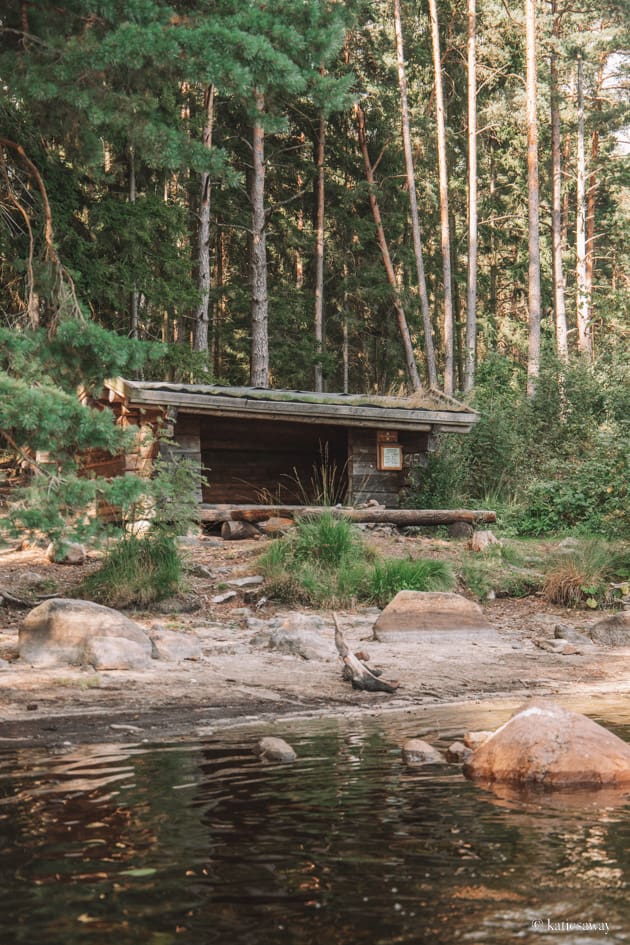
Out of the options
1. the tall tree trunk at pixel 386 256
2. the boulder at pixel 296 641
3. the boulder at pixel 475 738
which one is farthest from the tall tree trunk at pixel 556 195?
the boulder at pixel 475 738

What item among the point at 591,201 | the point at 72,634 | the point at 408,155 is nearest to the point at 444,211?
the point at 408,155

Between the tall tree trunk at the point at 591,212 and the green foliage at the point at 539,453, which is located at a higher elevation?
the tall tree trunk at the point at 591,212

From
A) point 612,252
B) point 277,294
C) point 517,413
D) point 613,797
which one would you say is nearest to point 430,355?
A: point 277,294

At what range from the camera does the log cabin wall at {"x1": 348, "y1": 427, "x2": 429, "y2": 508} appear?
56.7ft

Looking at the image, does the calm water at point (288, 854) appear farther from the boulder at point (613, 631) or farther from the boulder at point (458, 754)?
the boulder at point (613, 631)

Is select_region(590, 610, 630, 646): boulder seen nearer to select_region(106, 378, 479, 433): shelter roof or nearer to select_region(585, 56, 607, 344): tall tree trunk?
select_region(106, 378, 479, 433): shelter roof

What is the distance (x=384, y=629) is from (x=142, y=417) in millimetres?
8349

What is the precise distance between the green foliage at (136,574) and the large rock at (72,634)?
5.91 ft

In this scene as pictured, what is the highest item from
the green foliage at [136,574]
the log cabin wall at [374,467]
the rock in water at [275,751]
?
the log cabin wall at [374,467]

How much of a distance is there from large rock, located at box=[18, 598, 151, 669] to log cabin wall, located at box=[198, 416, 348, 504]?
1095 cm

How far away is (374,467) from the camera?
1752cm

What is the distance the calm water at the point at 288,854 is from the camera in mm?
2855

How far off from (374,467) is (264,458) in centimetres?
279

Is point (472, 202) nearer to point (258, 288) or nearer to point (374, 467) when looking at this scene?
point (258, 288)
